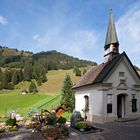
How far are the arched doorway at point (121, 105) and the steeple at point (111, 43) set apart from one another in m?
5.01

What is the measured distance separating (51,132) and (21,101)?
44122mm

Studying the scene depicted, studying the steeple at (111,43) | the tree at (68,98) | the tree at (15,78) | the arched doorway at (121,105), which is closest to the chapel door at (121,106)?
the arched doorway at (121,105)

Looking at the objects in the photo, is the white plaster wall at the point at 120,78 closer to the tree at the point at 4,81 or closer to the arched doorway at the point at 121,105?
the arched doorway at the point at 121,105

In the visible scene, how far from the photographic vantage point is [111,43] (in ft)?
79.9

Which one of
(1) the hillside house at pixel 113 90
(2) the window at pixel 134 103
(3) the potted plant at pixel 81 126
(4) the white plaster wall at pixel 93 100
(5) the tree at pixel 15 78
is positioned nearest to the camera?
(3) the potted plant at pixel 81 126

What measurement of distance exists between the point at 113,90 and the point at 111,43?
21.1 ft

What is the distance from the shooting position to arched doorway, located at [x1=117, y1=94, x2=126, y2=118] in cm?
2248

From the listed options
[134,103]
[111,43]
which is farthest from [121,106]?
[111,43]

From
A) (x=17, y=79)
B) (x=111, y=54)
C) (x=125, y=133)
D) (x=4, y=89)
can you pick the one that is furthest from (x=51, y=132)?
(x=17, y=79)

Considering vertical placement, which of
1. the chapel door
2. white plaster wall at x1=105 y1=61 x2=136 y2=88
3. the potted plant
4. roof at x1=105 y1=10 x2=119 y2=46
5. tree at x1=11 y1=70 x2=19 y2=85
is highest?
roof at x1=105 y1=10 x2=119 y2=46

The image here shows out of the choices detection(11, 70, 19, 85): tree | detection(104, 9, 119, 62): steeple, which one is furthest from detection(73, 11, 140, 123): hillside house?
detection(11, 70, 19, 85): tree

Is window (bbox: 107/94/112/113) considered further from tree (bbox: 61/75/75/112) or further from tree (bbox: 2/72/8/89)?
tree (bbox: 2/72/8/89)

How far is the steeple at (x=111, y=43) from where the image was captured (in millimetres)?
24266

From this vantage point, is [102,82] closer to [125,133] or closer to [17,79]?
[125,133]
